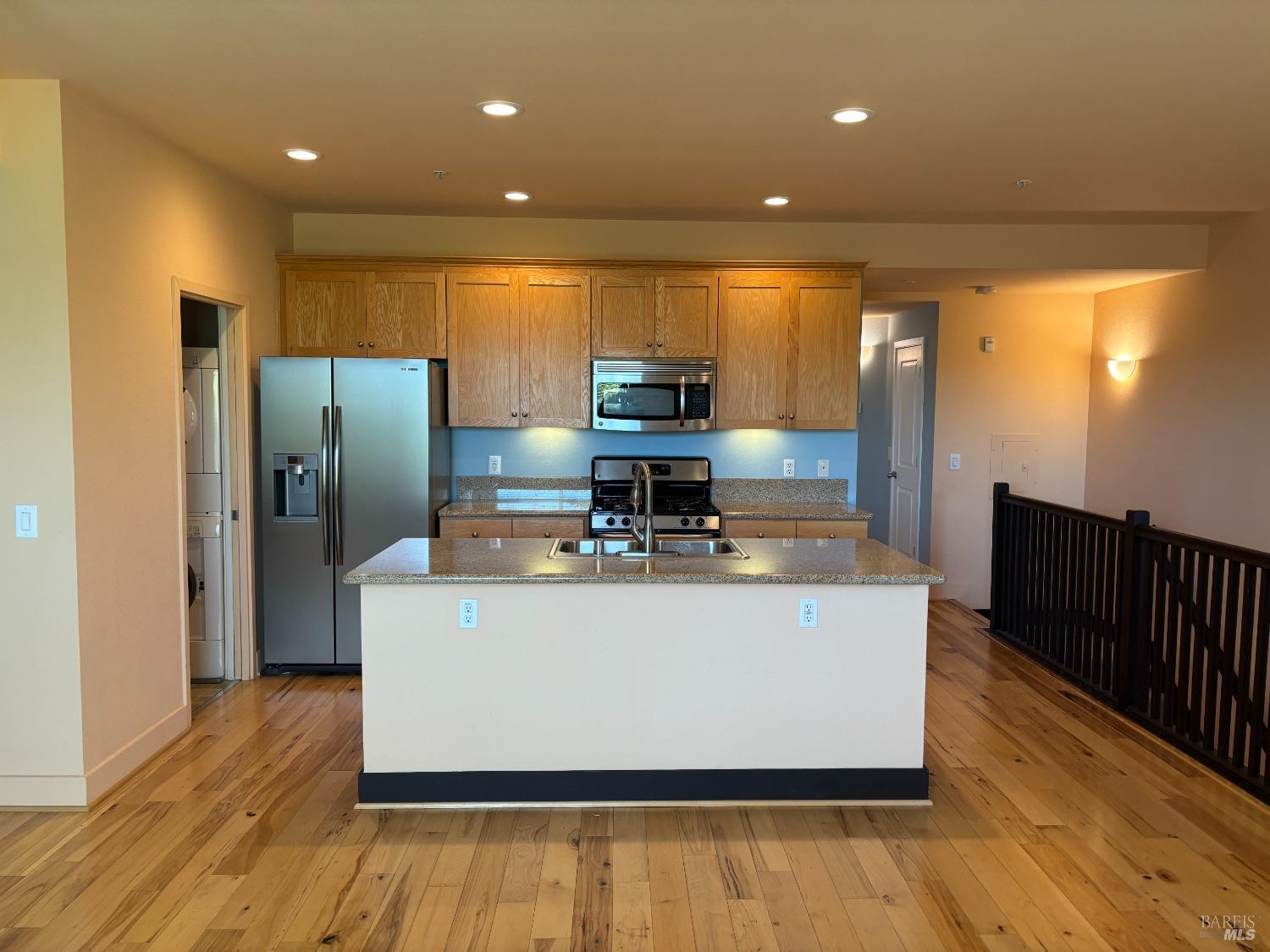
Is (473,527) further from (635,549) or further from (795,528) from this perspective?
(795,528)

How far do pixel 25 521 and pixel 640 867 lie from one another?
2483mm

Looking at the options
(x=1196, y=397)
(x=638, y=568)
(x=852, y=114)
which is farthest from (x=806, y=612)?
(x=1196, y=397)

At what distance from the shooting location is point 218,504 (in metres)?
4.75

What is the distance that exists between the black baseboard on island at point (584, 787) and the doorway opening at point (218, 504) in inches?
73.9

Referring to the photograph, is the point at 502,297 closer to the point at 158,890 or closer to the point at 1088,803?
the point at 158,890

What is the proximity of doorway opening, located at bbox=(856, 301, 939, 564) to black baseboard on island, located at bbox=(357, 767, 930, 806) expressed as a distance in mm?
3750

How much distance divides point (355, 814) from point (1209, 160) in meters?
4.44

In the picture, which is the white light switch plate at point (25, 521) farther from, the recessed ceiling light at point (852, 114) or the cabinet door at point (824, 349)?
the cabinet door at point (824, 349)

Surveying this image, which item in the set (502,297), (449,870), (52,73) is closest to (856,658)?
(449,870)

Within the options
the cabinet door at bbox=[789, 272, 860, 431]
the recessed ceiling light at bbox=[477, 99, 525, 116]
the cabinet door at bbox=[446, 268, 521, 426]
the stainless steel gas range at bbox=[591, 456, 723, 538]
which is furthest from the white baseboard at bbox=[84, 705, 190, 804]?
the cabinet door at bbox=[789, 272, 860, 431]

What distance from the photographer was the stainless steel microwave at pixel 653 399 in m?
5.38

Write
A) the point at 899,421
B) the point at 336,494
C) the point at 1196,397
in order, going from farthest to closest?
the point at 899,421 → the point at 1196,397 → the point at 336,494

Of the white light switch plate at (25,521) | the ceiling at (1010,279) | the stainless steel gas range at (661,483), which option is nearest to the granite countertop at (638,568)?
the white light switch plate at (25,521)

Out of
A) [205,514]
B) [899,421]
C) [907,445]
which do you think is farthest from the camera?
[899,421]
